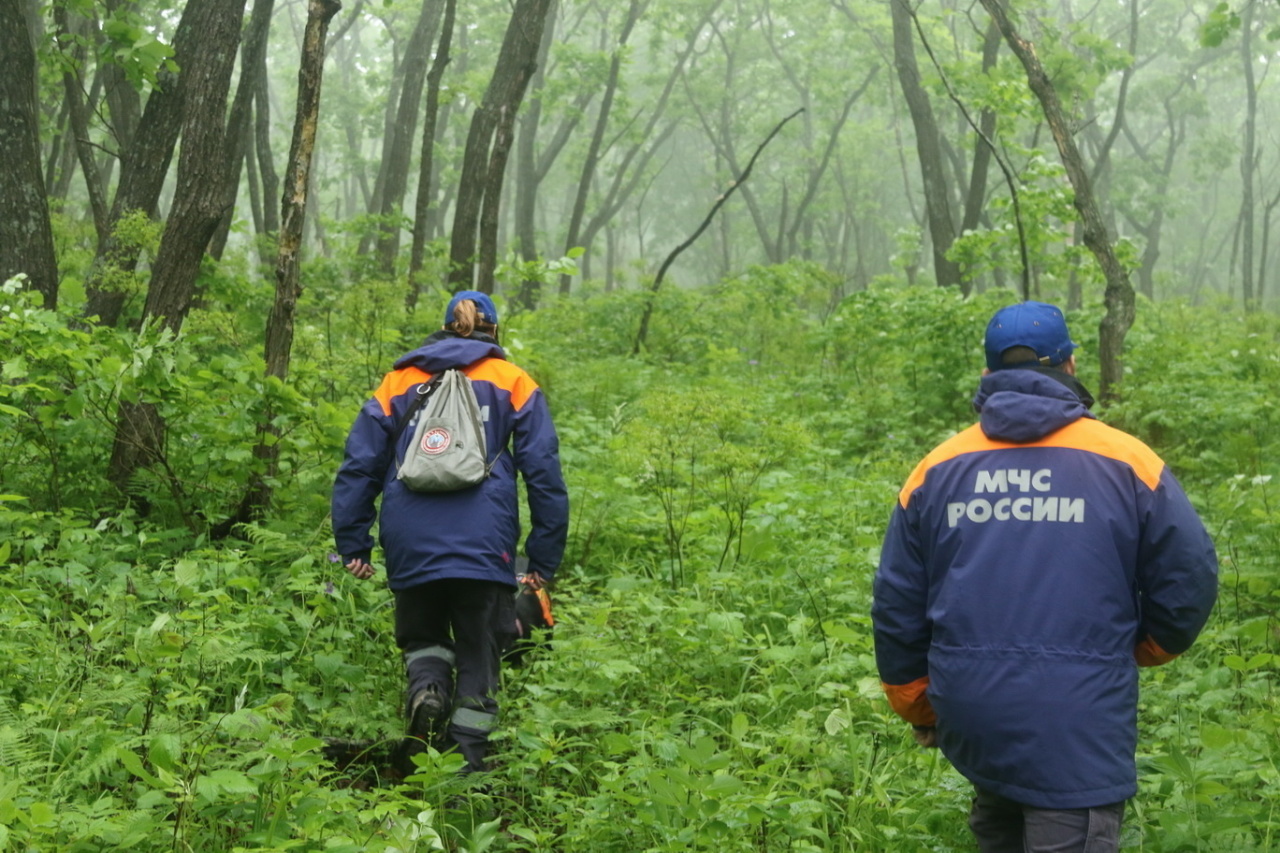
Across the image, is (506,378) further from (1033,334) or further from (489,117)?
(489,117)

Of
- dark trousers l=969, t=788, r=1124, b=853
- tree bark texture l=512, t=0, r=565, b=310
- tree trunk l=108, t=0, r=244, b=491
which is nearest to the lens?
dark trousers l=969, t=788, r=1124, b=853

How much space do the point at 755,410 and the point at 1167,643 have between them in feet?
23.3

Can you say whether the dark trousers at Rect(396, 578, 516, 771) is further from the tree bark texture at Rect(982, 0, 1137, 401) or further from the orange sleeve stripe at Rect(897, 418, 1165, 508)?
the tree bark texture at Rect(982, 0, 1137, 401)

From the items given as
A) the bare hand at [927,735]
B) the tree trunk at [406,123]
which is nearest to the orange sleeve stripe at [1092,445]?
the bare hand at [927,735]

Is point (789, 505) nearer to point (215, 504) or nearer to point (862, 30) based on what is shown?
point (215, 504)

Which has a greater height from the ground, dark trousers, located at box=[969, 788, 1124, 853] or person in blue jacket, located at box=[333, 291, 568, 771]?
person in blue jacket, located at box=[333, 291, 568, 771]

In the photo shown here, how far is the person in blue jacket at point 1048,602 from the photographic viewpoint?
2598 millimetres

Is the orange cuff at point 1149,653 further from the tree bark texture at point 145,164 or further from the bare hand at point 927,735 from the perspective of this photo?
the tree bark texture at point 145,164

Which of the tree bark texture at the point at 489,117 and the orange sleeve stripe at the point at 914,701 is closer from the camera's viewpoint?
the orange sleeve stripe at the point at 914,701

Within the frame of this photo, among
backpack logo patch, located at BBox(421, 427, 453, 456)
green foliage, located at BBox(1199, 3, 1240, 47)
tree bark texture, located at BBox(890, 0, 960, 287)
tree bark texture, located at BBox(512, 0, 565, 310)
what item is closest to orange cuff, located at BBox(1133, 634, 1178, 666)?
backpack logo patch, located at BBox(421, 427, 453, 456)

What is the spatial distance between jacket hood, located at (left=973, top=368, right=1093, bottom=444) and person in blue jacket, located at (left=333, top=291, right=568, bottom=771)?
187 centimetres

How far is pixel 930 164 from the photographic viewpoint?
1524cm

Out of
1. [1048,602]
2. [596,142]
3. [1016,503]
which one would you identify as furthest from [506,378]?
[596,142]

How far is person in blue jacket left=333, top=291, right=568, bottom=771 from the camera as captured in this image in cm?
414
